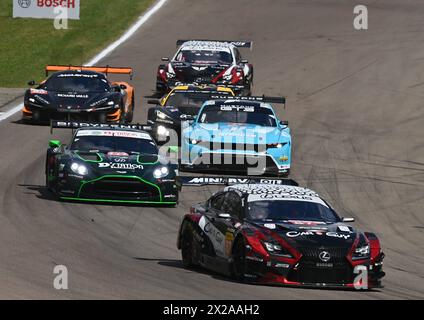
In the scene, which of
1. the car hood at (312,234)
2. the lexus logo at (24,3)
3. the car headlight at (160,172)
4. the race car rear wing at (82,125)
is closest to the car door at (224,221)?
the car hood at (312,234)

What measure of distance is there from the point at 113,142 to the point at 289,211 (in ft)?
22.2

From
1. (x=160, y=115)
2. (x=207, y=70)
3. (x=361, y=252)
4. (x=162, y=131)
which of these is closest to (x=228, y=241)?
(x=361, y=252)

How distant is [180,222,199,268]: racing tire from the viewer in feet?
51.8

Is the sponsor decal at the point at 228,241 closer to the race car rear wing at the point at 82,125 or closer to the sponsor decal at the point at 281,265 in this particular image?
the sponsor decal at the point at 281,265

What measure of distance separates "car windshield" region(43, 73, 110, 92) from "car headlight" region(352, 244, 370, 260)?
47.9 ft

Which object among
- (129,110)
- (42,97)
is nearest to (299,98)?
(129,110)

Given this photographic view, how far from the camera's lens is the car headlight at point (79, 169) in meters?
20.1

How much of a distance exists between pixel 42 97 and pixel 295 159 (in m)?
5.88

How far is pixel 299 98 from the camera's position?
32312 millimetres

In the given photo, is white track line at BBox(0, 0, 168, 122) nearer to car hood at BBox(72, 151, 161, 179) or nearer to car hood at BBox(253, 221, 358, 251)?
car hood at BBox(72, 151, 161, 179)

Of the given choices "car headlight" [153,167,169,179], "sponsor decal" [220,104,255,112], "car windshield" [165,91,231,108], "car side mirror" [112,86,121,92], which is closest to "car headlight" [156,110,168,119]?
"car windshield" [165,91,231,108]

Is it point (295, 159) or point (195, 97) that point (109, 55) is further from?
point (295, 159)

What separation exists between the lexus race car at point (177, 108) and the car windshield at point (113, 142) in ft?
12.1

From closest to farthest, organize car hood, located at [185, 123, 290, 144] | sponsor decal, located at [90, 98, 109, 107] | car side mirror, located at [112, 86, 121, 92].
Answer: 1. car hood, located at [185, 123, 290, 144]
2. sponsor decal, located at [90, 98, 109, 107]
3. car side mirror, located at [112, 86, 121, 92]
